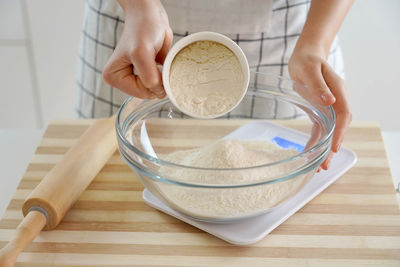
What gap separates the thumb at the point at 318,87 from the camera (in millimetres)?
945

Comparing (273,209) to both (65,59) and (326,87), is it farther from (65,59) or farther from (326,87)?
(65,59)

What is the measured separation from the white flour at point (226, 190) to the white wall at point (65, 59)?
5.44 feet

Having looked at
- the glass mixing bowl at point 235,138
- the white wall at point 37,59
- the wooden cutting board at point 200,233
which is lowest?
the white wall at point 37,59

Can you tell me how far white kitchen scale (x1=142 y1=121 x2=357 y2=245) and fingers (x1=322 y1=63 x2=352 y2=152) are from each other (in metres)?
0.09

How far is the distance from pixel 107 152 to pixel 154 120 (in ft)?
0.42

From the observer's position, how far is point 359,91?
255cm

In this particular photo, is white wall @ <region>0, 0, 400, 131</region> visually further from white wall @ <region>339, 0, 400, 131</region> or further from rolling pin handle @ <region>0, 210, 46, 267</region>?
rolling pin handle @ <region>0, 210, 46, 267</region>

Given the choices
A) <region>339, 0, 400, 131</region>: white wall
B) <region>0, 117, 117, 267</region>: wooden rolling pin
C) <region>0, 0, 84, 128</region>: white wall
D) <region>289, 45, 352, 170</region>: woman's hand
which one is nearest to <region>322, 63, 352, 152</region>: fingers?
<region>289, 45, 352, 170</region>: woman's hand

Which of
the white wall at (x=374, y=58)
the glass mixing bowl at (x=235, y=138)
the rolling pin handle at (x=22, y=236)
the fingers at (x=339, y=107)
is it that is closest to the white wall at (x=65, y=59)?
the white wall at (x=374, y=58)

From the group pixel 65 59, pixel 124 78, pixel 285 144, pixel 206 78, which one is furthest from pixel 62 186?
pixel 65 59

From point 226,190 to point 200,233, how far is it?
0.13 meters

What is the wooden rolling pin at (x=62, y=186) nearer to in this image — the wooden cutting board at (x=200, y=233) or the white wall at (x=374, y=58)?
the wooden cutting board at (x=200, y=233)

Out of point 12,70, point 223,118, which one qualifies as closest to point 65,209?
point 223,118

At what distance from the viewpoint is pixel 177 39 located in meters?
1.33
